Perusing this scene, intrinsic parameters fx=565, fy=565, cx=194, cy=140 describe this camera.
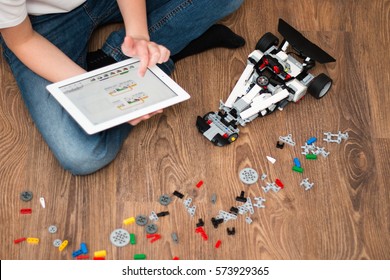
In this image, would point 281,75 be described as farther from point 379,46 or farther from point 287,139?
point 379,46

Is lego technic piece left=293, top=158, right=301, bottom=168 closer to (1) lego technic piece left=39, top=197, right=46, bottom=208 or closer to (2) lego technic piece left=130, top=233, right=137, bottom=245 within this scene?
(2) lego technic piece left=130, top=233, right=137, bottom=245

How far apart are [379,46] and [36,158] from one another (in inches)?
46.9

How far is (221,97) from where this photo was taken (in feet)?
5.83

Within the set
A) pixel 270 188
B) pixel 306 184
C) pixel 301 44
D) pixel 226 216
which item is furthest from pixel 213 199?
pixel 301 44

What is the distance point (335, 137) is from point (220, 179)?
38cm

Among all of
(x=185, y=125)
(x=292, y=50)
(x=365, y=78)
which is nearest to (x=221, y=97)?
(x=185, y=125)

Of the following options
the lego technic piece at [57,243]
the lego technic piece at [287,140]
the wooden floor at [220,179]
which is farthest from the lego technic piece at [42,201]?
the lego technic piece at [287,140]

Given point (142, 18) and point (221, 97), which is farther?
point (221, 97)

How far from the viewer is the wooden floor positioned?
4.89 feet

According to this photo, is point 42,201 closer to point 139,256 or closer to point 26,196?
point 26,196

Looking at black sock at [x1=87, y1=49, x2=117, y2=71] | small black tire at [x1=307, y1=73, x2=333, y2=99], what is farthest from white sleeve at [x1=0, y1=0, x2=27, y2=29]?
small black tire at [x1=307, y1=73, x2=333, y2=99]

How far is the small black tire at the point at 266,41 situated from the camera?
72.3 inches

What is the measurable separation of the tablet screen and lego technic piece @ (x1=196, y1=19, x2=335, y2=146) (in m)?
0.22

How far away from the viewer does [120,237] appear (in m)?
1.48
